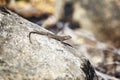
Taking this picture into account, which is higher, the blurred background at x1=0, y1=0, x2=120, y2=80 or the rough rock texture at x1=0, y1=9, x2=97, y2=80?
the blurred background at x1=0, y1=0, x2=120, y2=80

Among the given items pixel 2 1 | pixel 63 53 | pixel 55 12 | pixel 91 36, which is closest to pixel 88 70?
pixel 63 53

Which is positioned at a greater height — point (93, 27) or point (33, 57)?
point (93, 27)

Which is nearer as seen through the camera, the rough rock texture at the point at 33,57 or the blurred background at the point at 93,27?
the rough rock texture at the point at 33,57

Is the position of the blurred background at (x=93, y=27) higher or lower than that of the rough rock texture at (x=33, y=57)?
higher

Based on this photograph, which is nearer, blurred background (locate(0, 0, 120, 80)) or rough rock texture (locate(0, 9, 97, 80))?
rough rock texture (locate(0, 9, 97, 80))
